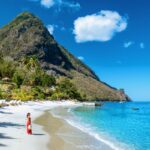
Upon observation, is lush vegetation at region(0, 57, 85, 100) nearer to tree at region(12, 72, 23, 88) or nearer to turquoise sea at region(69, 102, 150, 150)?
Result: tree at region(12, 72, 23, 88)

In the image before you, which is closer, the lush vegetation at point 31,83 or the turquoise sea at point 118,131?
the turquoise sea at point 118,131

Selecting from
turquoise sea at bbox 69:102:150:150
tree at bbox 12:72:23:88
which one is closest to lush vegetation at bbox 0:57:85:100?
tree at bbox 12:72:23:88

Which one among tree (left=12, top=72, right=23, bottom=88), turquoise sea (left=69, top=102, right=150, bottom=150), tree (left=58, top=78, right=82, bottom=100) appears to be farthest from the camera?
tree (left=58, top=78, right=82, bottom=100)

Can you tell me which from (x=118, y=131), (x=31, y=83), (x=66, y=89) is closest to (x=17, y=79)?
(x=31, y=83)

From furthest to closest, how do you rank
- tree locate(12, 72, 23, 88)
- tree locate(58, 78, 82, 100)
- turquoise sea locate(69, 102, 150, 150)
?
1. tree locate(58, 78, 82, 100)
2. tree locate(12, 72, 23, 88)
3. turquoise sea locate(69, 102, 150, 150)

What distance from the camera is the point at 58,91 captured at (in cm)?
16575

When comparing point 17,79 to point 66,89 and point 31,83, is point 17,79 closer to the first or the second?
point 31,83

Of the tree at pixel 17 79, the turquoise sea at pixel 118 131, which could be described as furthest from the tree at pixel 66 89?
the turquoise sea at pixel 118 131

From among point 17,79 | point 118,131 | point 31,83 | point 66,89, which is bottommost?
point 118,131

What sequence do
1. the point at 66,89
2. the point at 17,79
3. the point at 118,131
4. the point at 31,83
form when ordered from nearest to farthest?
the point at 118,131 → the point at 17,79 → the point at 31,83 → the point at 66,89

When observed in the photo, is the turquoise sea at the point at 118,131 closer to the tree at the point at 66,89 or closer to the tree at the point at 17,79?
the tree at the point at 17,79

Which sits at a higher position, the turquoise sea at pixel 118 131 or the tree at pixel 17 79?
the tree at pixel 17 79

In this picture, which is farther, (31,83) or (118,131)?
(31,83)

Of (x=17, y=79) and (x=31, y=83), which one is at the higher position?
(x=17, y=79)
